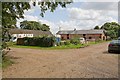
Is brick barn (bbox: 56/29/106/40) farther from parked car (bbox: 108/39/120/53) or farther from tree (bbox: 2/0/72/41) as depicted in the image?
tree (bbox: 2/0/72/41)

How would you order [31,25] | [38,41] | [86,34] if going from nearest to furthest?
[38,41]
[86,34]
[31,25]

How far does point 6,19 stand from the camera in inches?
604

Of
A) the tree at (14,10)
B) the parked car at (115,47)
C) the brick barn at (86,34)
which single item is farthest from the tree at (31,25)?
the tree at (14,10)

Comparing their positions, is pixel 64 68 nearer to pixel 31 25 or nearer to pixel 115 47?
pixel 115 47

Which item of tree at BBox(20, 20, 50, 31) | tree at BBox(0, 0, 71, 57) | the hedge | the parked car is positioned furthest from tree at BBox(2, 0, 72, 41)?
tree at BBox(20, 20, 50, 31)

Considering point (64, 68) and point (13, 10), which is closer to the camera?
point (64, 68)

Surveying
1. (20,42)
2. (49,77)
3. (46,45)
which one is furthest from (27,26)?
(49,77)

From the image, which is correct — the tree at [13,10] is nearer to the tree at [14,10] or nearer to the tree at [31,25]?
the tree at [14,10]

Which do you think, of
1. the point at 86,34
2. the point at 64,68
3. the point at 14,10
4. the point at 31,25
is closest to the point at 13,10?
the point at 14,10

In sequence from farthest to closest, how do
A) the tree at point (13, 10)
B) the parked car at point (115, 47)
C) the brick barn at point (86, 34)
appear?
the brick barn at point (86, 34), the parked car at point (115, 47), the tree at point (13, 10)

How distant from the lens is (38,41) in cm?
3962

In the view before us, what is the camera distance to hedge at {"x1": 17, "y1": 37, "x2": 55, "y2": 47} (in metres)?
36.7

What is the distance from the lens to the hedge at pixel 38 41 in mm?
36656

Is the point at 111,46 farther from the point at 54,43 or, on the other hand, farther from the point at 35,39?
the point at 35,39
